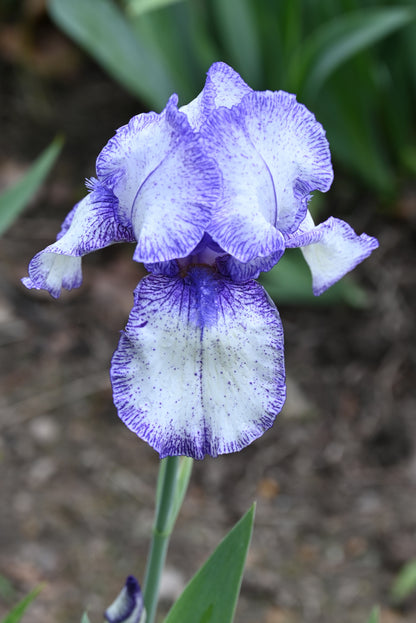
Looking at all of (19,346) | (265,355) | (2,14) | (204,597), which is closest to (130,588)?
(204,597)

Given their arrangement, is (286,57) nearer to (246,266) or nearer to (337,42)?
(337,42)

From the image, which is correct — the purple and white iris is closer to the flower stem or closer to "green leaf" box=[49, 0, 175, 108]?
the flower stem

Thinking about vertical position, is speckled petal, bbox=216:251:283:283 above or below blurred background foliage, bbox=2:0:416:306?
below

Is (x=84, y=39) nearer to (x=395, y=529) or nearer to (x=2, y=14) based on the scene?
(x=2, y=14)

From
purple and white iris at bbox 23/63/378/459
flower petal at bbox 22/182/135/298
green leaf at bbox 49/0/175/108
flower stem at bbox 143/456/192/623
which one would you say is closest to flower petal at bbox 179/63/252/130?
purple and white iris at bbox 23/63/378/459

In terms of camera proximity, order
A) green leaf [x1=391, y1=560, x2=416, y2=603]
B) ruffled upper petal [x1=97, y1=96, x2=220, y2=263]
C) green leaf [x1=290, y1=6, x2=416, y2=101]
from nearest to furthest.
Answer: ruffled upper petal [x1=97, y1=96, x2=220, y2=263], green leaf [x1=391, y1=560, x2=416, y2=603], green leaf [x1=290, y1=6, x2=416, y2=101]

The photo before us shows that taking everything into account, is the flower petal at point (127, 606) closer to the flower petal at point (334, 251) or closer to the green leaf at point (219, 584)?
the green leaf at point (219, 584)

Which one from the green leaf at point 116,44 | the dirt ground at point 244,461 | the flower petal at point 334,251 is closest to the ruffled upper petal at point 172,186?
the flower petal at point 334,251

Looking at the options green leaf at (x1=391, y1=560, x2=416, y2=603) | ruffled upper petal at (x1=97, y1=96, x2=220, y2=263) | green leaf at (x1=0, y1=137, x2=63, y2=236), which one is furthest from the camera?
green leaf at (x1=391, y1=560, x2=416, y2=603)
